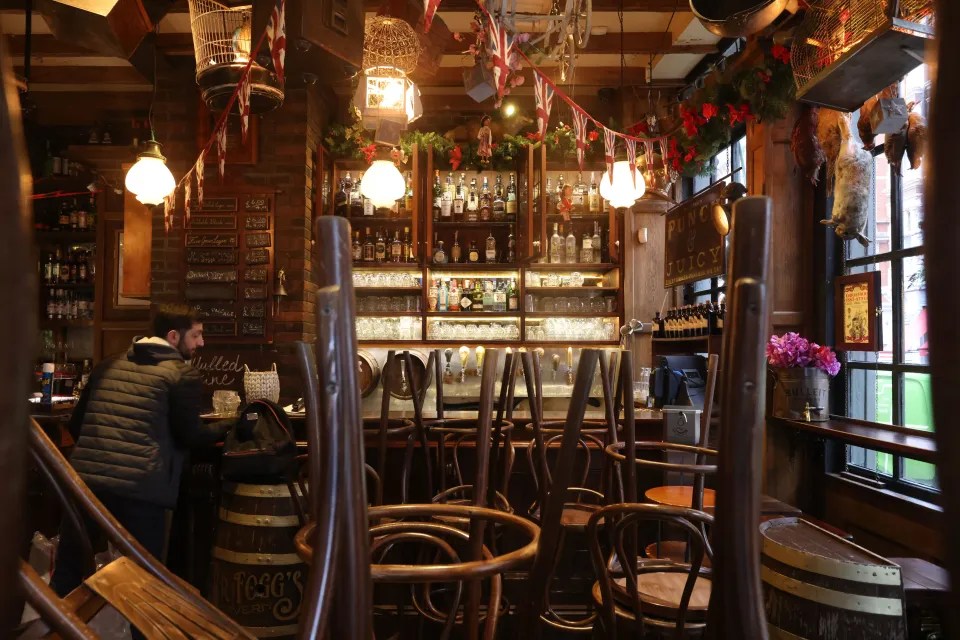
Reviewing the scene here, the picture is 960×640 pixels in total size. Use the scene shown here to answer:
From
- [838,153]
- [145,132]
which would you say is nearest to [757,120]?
[838,153]

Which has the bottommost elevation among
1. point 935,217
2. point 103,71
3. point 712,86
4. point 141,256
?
point 935,217

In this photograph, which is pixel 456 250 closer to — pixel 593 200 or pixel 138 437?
pixel 593 200

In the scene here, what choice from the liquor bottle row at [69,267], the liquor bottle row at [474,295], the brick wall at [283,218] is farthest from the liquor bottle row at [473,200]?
the liquor bottle row at [69,267]

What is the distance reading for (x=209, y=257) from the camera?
5.34 meters

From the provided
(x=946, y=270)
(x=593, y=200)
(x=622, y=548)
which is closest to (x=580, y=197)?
(x=593, y=200)

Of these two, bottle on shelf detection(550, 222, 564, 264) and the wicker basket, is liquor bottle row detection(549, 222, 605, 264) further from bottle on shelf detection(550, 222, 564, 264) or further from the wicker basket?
the wicker basket

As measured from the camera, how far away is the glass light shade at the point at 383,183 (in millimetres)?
4203

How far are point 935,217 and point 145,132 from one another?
23.7 feet

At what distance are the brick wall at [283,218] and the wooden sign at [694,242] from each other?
3038 mm

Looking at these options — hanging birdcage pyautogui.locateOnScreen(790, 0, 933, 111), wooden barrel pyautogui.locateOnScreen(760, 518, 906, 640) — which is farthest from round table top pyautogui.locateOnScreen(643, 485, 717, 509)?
hanging birdcage pyautogui.locateOnScreen(790, 0, 933, 111)

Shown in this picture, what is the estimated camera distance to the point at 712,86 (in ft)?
14.7

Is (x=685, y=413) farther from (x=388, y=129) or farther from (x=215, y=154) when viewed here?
(x=215, y=154)

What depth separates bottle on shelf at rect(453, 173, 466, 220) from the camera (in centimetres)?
589

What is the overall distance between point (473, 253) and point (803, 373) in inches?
122
